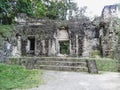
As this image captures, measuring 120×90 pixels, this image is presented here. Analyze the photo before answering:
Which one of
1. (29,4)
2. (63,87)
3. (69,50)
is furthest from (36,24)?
(63,87)

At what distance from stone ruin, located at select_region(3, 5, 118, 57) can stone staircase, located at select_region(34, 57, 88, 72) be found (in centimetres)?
414

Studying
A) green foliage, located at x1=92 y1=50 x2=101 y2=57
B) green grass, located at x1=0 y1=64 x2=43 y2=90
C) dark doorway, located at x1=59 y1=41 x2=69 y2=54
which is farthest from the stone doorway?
green grass, located at x1=0 y1=64 x2=43 y2=90

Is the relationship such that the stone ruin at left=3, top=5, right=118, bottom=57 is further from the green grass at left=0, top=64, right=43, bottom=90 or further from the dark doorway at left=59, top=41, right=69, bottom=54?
the green grass at left=0, top=64, right=43, bottom=90

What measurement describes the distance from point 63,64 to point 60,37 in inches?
216

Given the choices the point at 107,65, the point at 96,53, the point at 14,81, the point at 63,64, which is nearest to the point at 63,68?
the point at 63,64

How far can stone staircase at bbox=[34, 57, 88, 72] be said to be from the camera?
11700mm

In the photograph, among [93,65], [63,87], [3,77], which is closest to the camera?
[63,87]

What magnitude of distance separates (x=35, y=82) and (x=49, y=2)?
1802 centimetres

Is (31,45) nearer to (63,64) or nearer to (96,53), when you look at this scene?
(96,53)

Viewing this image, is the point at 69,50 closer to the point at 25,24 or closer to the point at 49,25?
the point at 49,25

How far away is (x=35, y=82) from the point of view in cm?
809

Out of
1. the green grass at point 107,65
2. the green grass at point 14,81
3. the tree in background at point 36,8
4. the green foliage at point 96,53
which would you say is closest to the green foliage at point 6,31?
the tree in background at point 36,8

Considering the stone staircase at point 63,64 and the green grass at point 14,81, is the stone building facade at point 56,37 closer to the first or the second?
the stone staircase at point 63,64

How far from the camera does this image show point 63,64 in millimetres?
12250
